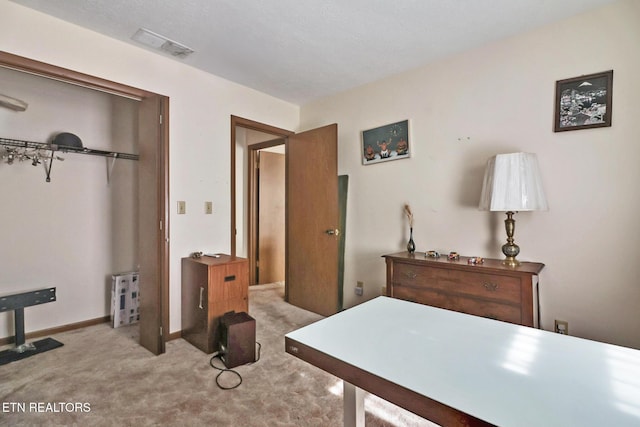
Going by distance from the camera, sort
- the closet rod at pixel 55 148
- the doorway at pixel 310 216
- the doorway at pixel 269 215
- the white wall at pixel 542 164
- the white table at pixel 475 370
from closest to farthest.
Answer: the white table at pixel 475 370 < the white wall at pixel 542 164 < the closet rod at pixel 55 148 < the doorway at pixel 310 216 < the doorway at pixel 269 215

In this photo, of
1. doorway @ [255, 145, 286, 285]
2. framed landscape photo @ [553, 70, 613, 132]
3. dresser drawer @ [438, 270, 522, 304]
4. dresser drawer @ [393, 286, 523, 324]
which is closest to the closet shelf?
doorway @ [255, 145, 286, 285]

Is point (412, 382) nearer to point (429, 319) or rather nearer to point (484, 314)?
point (429, 319)

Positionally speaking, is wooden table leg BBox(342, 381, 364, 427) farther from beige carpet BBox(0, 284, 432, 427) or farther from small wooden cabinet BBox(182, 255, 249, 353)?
small wooden cabinet BBox(182, 255, 249, 353)

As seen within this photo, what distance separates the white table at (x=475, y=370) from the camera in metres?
0.66

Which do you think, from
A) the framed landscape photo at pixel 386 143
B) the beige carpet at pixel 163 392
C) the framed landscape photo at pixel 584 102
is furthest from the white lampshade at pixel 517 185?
the beige carpet at pixel 163 392

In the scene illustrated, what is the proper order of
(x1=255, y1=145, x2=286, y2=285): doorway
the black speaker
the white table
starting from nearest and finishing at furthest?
the white table, the black speaker, (x1=255, y1=145, x2=286, y2=285): doorway

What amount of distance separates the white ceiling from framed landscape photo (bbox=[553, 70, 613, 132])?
0.47 meters

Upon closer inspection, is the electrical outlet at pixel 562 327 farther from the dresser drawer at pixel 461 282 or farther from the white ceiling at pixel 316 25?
the white ceiling at pixel 316 25

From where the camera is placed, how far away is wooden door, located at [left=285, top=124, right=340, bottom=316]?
3137mm

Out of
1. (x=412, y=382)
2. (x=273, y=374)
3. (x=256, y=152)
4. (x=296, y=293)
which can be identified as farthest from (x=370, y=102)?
(x=412, y=382)

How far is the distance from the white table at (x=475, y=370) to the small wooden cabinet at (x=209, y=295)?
148 centimetres

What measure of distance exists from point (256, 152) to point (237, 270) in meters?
2.35

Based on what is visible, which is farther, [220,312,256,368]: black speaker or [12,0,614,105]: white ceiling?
[220,312,256,368]: black speaker

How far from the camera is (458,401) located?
0.69 m
